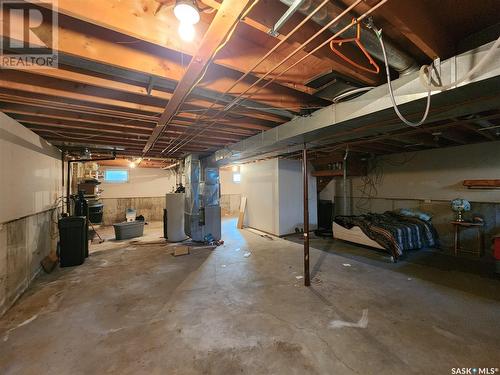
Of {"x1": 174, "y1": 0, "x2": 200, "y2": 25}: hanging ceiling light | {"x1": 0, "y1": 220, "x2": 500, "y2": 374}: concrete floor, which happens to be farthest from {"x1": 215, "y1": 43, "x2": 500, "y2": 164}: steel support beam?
{"x1": 0, "y1": 220, "x2": 500, "y2": 374}: concrete floor

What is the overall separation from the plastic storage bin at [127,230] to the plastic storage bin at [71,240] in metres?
1.82

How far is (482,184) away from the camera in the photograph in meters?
4.15

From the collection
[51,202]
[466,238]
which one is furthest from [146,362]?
[466,238]

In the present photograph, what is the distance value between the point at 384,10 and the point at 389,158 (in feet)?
18.0

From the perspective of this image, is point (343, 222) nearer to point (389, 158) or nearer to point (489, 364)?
point (389, 158)

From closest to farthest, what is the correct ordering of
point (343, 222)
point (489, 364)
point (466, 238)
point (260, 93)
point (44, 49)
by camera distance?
point (44, 49) < point (489, 364) < point (260, 93) < point (466, 238) < point (343, 222)

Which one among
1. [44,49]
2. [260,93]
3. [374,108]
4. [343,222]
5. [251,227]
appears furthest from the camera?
[251,227]

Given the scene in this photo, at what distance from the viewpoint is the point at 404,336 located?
193 centimetres

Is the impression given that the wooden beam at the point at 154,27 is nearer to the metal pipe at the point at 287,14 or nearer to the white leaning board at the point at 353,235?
the metal pipe at the point at 287,14

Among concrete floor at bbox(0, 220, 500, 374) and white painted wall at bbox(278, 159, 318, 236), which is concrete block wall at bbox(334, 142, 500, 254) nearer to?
white painted wall at bbox(278, 159, 318, 236)

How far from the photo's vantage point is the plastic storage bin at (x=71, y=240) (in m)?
3.65

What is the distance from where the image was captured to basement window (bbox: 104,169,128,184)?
26.8ft

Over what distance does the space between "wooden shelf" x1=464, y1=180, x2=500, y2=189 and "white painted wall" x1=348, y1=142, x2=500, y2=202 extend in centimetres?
12

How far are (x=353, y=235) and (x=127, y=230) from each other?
17.8 feet
